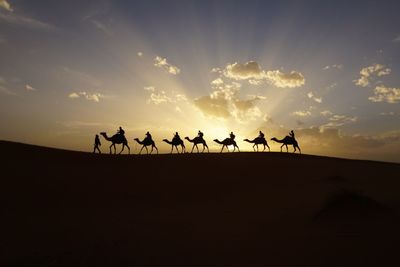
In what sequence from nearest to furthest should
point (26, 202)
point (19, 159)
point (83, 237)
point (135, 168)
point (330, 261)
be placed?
point (330, 261)
point (83, 237)
point (26, 202)
point (19, 159)
point (135, 168)

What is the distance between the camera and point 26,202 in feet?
40.1

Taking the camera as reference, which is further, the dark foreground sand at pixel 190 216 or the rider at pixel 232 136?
the rider at pixel 232 136

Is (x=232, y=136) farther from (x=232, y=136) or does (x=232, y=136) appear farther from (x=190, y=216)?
(x=190, y=216)

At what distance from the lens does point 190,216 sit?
1148 cm

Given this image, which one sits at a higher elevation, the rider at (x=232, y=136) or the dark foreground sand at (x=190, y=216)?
the rider at (x=232, y=136)

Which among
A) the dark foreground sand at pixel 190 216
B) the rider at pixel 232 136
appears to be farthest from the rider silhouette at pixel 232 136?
the dark foreground sand at pixel 190 216

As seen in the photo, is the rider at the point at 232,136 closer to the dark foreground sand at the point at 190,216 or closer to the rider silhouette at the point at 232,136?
the rider silhouette at the point at 232,136

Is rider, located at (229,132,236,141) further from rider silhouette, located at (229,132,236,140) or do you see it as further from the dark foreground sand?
the dark foreground sand

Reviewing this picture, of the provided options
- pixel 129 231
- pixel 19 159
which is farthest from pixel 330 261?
pixel 19 159

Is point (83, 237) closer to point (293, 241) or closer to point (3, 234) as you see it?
point (3, 234)

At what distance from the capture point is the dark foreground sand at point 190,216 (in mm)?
7688

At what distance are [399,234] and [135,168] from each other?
14271mm

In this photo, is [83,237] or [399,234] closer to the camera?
[399,234]

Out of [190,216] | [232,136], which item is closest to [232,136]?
[232,136]
